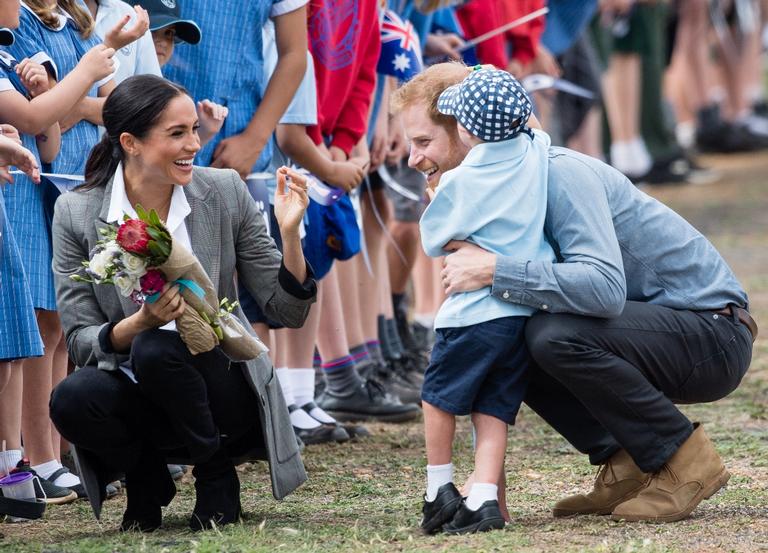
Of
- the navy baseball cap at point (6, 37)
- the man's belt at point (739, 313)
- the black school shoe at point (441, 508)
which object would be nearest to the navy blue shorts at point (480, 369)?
the black school shoe at point (441, 508)

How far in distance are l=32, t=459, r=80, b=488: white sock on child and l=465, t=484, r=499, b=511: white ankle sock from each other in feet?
4.60

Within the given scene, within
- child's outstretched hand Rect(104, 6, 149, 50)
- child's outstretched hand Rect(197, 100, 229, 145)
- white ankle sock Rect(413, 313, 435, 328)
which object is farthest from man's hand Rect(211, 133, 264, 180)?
white ankle sock Rect(413, 313, 435, 328)

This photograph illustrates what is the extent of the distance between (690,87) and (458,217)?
11723mm

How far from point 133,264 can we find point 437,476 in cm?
94

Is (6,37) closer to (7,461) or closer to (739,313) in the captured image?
(7,461)

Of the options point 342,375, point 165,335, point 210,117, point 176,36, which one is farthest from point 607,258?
point 342,375

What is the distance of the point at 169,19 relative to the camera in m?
4.65

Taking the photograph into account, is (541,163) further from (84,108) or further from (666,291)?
(84,108)

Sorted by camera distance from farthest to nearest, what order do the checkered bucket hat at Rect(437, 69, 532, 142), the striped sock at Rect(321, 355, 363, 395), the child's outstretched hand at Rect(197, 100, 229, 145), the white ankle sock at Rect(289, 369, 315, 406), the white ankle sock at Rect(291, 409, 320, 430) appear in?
the striped sock at Rect(321, 355, 363, 395), the white ankle sock at Rect(289, 369, 315, 406), the white ankle sock at Rect(291, 409, 320, 430), the child's outstretched hand at Rect(197, 100, 229, 145), the checkered bucket hat at Rect(437, 69, 532, 142)

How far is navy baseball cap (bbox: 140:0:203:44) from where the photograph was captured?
463cm

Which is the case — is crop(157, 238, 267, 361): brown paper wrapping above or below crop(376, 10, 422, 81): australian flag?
below

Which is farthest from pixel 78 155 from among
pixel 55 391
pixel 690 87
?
pixel 690 87

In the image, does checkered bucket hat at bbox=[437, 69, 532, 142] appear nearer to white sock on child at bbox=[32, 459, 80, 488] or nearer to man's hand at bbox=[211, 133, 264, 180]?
man's hand at bbox=[211, 133, 264, 180]

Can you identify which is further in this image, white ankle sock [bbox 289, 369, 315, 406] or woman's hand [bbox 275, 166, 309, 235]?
white ankle sock [bbox 289, 369, 315, 406]
